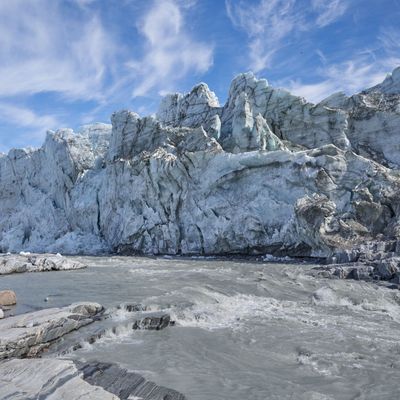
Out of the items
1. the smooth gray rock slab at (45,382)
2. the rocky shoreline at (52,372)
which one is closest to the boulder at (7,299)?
the rocky shoreline at (52,372)

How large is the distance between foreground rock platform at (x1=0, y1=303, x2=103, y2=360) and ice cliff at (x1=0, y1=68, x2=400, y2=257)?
1369 cm

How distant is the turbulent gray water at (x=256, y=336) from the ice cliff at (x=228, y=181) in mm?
7550

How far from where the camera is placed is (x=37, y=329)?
874cm

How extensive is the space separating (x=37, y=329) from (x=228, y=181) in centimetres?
2091

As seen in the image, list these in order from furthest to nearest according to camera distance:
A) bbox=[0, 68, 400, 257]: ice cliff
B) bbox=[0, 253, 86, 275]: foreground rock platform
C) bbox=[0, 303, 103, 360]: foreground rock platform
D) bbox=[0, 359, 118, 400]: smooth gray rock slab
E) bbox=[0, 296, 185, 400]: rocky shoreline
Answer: bbox=[0, 68, 400, 257]: ice cliff
bbox=[0, 253, 86, 275]: foreground rock platform
bbox=[0, 303, 103, 360]: foreground rock platform
bbox=[0, 296, 185, 400]: rocky shoreline
bbox=[0, 359, 118, 400]: smooth gray rock slab

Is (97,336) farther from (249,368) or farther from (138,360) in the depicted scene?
(249,368)

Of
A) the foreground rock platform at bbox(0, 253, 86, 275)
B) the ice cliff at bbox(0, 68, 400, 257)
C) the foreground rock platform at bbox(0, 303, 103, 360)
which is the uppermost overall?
the ice cliff at bbox(0, 68, 400, 257)

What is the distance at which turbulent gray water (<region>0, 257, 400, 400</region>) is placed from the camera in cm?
674

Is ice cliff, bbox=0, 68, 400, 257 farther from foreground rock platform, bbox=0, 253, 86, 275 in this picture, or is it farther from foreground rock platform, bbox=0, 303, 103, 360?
foreground rock platform, bbox=0, 303, 103, 360

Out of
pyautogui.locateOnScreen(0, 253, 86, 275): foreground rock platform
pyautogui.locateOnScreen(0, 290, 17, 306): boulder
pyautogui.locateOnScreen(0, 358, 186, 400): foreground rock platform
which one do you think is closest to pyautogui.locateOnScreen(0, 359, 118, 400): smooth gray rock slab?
pyautogui.locateOnScreen(0, 358, 186, 400): foreground rock platform

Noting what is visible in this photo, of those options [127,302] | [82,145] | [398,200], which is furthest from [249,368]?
[82,145]

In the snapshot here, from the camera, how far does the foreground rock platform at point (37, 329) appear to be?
812 centimetres

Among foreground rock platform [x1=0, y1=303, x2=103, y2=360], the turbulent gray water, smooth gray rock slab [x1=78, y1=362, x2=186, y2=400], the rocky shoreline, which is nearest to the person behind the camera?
the rocky shoreline

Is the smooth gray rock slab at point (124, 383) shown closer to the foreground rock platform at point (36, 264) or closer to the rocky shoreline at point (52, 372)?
the rocky shoreline at point (52, 372)
